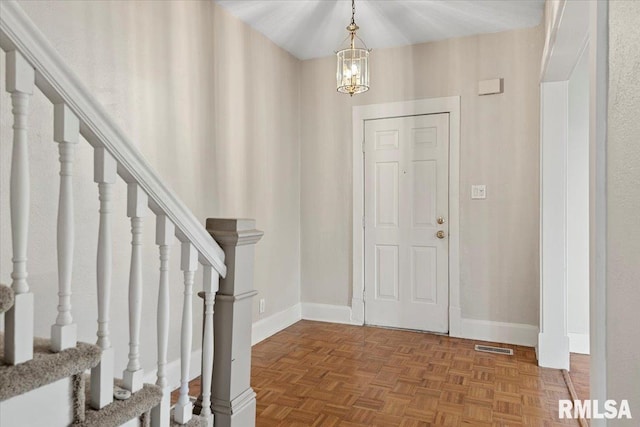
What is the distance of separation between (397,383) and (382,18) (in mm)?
2704

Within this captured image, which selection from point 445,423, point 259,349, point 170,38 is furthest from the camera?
point 259,349

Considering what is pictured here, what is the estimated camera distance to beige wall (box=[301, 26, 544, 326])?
3.57m

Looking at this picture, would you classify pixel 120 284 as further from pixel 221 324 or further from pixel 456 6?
pixel 456 6

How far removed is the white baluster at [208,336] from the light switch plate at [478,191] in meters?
2.78

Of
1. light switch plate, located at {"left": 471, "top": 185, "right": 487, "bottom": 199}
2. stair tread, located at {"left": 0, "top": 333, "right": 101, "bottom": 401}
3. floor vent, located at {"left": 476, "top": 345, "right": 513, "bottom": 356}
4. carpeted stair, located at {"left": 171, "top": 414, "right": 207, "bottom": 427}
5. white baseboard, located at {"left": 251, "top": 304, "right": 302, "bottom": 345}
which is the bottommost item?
floor vent, located at {"left": 476, "top": 345, "right": 513, "bottom": 356}

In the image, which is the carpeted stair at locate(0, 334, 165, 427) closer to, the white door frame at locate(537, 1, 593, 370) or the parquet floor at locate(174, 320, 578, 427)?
the parquet floor at locate(174, 320, 578, 427)

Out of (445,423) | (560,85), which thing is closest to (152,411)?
(445,423)

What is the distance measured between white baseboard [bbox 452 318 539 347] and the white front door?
0.61 feet

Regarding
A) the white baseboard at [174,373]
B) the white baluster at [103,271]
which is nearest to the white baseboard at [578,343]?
the white baseboard at [174,373]

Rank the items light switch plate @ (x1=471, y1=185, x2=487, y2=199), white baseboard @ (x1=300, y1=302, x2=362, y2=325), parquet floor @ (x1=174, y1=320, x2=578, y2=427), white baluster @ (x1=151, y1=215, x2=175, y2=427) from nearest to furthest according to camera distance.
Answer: white baluster @ (x1=151, y1=215, x2=175, y2=427)
parquet floor @ (x1=174, y1=320, x2=578, y2=427)
light switch plate @ (x1=471, y1=185, x2=487, y2=199)
white baseboard @ (x1=300, y1=302, x2=362, y2=325)

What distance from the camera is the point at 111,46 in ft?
7.66

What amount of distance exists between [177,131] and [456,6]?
2191mm

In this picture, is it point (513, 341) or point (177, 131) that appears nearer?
point (177, 131)

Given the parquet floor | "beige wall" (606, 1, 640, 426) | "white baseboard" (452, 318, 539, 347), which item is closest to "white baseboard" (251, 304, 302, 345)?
the parquet floor
